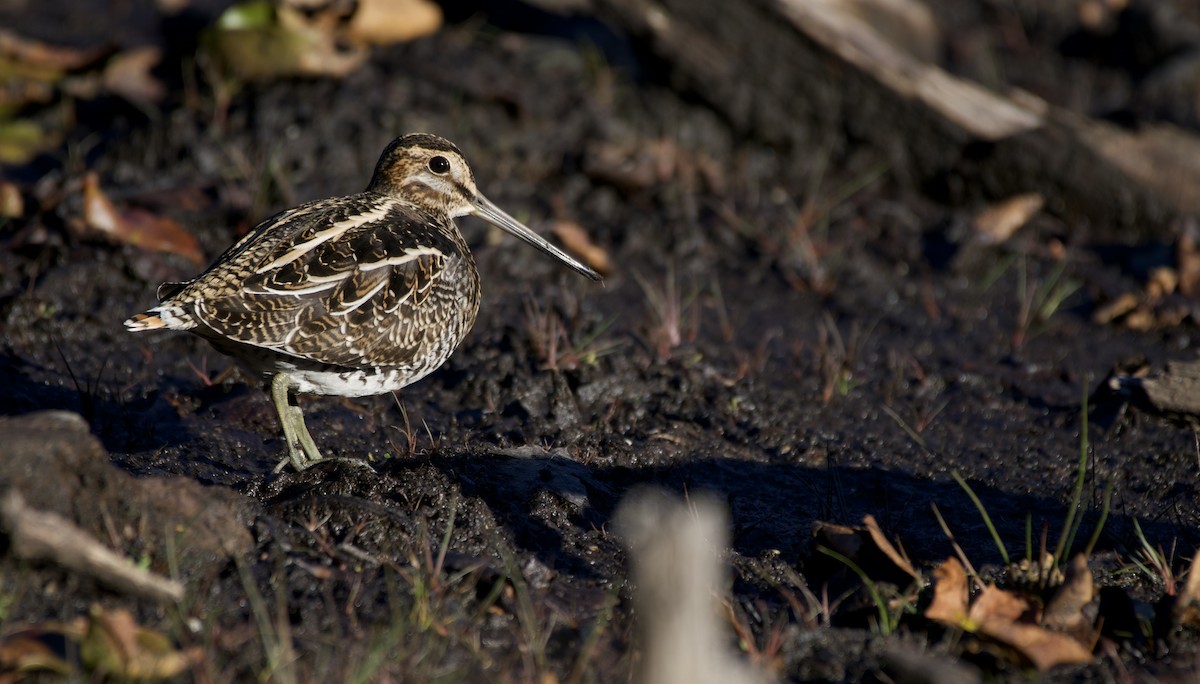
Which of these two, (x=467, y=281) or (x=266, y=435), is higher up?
(x=467, y=281)

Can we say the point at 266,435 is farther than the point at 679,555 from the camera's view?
Yes

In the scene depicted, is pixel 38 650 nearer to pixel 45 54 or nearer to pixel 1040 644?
pixel 1040 644

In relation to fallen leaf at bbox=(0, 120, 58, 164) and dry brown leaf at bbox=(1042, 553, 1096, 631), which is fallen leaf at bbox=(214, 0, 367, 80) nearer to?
fallen leaf at bbox=(0, 120, 58, 164)

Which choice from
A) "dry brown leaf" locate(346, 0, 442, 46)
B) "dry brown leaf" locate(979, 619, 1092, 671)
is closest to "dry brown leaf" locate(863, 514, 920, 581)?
"dry brown leaf" locate(979, 619, 1092, 671)

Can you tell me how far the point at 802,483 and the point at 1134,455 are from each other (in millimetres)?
1459

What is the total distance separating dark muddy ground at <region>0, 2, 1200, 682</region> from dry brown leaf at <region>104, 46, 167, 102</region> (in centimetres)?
13

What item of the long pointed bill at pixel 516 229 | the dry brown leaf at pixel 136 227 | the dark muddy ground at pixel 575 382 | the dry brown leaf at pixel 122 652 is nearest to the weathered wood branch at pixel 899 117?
the dark muddy ground at pixel 575 382

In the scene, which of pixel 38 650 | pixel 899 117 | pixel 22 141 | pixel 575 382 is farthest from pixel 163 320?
pixel 899 117

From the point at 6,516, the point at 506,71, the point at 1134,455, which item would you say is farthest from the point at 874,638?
the point at 506,71

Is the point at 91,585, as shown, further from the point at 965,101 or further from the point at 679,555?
the point at 965,101

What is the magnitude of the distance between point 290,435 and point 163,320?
25.5 inches

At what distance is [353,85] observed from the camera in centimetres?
762

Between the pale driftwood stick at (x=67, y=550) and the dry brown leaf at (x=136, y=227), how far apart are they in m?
2.93

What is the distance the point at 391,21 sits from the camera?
791 centimetres
